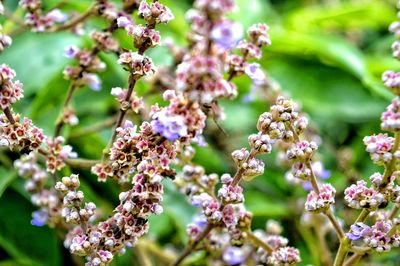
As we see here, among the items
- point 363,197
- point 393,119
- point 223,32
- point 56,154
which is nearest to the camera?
point 223,32

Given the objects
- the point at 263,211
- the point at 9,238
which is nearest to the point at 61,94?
the point at 9,238

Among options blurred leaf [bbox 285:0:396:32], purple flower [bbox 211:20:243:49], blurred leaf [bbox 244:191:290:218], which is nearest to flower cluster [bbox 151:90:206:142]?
purple flower [bbox 211:20:243:49]

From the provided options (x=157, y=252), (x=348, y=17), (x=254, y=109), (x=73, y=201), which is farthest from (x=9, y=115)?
(x=348, y=17)

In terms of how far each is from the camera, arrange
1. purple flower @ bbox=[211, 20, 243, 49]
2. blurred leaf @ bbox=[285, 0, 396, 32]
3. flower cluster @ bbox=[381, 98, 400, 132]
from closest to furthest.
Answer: purple flower @ bbox=[211, 20, 243, 49]
flower cluster @ bbox=[381, 98, 400, 132]
blurred leaf @ bbox=[285, 0, 396, 32]

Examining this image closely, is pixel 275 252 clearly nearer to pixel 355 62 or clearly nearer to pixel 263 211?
pixel 263 211

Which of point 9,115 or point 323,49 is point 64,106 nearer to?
point 9,115

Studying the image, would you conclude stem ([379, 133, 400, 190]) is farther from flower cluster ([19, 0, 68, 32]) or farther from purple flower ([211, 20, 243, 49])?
flower cluster ([19, 0, 68, 32])

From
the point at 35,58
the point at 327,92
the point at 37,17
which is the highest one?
the point at 327,92
